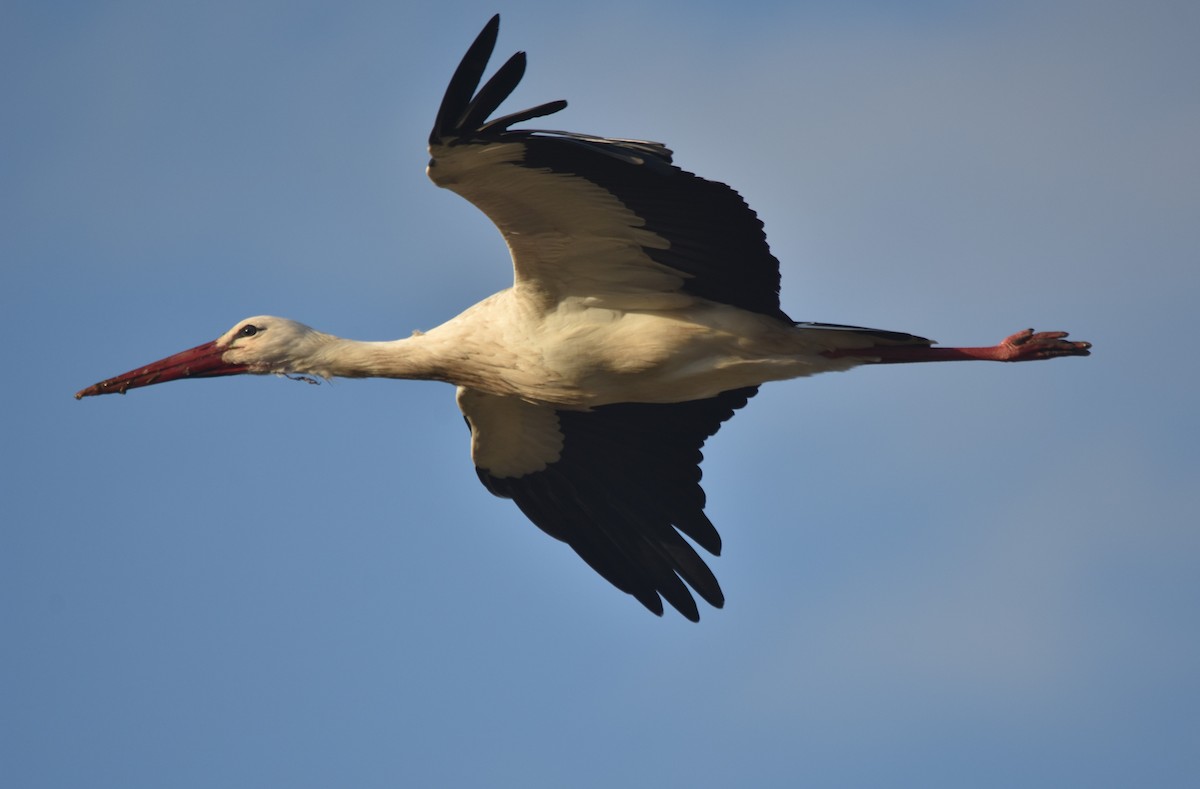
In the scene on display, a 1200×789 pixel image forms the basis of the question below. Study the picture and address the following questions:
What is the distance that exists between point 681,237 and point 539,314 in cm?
95

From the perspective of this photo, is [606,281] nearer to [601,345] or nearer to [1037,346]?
[601,345]

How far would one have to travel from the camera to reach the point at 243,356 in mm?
10672

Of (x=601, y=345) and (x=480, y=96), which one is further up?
(x=480, y=96)

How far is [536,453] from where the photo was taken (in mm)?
11336

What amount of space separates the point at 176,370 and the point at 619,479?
2.90 m

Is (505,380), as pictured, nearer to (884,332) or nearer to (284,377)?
(284,377)

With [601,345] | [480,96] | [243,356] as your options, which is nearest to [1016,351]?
[601,345]

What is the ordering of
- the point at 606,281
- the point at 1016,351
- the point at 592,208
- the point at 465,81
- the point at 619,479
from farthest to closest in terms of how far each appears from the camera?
the point at 619,479 < the point at 1016,351 < the point at 606,281 < the point at 592,208 < the point at 465,81

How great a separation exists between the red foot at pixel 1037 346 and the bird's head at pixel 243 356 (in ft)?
13.5

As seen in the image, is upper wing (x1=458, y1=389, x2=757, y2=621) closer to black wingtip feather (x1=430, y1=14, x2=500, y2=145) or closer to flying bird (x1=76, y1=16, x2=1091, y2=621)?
flying bird (x1=76, y1=16, x2=1091, y2=621)

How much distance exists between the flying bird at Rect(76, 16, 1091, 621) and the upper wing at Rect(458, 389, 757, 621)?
0.01 m

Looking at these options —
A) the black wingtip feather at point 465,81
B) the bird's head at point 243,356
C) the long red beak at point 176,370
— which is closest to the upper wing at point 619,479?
the bird's head at point 243,356

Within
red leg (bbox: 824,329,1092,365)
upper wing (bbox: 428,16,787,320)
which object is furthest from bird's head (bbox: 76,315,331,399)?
red leg (bbox: 824,329,1092,365)

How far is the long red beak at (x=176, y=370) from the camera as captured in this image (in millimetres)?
10797
